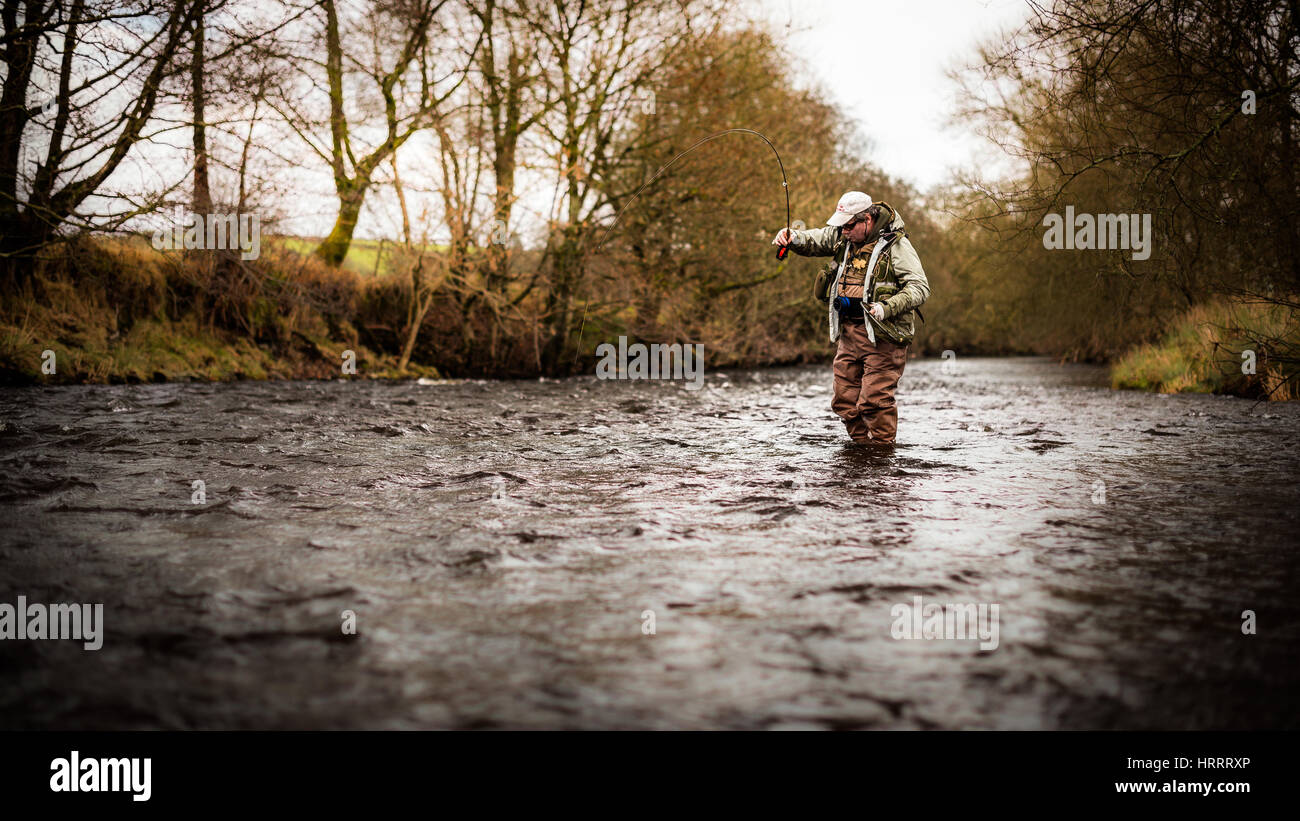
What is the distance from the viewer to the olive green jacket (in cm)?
855

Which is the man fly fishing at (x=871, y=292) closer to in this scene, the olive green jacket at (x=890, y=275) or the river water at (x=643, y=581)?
the olive green jacket at (x=890, y=275)

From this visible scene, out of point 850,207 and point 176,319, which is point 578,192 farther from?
point 850,207

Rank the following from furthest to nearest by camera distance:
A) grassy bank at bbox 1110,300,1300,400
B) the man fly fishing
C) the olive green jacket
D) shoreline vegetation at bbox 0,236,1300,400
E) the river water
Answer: shoreline vegetation at bbox 0,236,1300,400, grassy bank at bbox 1110,300,1300,400, the man fly fishing, the olive green jacket, the river water

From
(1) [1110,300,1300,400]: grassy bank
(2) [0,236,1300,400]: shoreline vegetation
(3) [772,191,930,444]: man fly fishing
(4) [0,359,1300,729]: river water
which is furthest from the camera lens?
(2) [0,236,1300,400]: shoreline vegetation

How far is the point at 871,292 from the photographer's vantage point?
880cm

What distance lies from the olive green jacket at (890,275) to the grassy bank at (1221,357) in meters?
6.08

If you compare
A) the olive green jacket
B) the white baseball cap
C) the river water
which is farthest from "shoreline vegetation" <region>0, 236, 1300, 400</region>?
the white baseball cap

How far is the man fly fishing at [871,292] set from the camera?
8688 millimetres

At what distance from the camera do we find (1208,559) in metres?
4.42

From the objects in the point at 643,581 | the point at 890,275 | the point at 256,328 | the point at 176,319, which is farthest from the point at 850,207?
the point at 256,328

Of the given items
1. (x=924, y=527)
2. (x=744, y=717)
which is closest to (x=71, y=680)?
(x=744, y=717)

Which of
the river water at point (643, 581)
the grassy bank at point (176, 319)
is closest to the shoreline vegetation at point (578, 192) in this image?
the grassy bank at point (176, 319)

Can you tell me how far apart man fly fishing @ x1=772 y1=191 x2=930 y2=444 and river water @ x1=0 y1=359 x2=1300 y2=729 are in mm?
614

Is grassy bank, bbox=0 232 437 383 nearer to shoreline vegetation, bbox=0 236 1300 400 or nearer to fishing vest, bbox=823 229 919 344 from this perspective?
shoreline vegetation, bbox=0 236 1300 400
